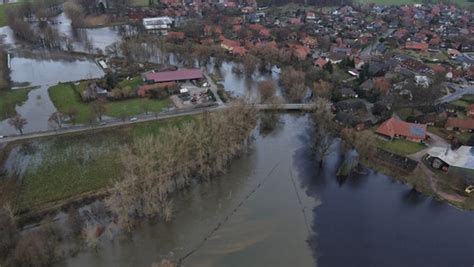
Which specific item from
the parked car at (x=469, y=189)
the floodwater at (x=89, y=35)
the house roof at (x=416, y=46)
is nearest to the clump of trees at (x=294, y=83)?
the parked car at (x=469, y=189)

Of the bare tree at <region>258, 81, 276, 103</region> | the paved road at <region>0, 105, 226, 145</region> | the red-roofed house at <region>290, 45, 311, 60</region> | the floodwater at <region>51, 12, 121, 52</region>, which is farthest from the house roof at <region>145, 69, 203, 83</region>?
the floodwater at <region>51, 12, 121, 52</region>

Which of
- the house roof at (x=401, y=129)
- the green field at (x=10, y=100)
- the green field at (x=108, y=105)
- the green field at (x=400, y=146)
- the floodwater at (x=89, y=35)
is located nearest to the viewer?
the green field at (x=400, y=146)

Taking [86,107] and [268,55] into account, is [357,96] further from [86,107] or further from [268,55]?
[86,107]

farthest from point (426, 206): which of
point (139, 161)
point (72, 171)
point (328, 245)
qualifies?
point (72, 171)

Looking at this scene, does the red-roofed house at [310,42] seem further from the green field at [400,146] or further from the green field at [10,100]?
the green field at [10,100]

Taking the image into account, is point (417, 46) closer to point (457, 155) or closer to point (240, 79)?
point (240, 79)

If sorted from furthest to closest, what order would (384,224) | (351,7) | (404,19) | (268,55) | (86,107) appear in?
(351,7)
(404,19)
(268,55)
(86,107)
(384,224)

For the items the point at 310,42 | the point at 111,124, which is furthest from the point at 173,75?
the point at 310,42
